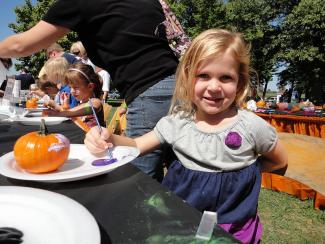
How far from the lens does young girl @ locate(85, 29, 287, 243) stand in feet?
4.75

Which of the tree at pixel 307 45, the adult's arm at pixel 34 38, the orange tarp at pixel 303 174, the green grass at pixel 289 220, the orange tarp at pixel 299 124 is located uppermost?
the tree at pixel 307 45

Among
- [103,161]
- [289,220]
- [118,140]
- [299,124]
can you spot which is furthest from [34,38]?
[299,124]

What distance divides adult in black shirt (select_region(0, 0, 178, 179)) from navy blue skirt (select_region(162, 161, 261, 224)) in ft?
1.36

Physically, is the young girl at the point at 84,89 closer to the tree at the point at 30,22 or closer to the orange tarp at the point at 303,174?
the orange tarp at the point at 303,174

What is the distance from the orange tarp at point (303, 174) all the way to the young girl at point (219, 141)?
2729 millimetres

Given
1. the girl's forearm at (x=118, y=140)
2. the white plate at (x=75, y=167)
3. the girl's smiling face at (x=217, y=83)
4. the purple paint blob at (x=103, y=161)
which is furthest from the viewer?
the girl's smiling face at (x=217, y=83)

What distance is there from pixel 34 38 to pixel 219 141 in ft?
3.86

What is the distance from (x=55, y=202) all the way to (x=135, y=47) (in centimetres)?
142

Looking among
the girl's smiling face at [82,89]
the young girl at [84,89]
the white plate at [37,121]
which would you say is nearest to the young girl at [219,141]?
the white plate at [37,121]

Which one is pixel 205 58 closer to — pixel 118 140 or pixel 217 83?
pixel 217 83

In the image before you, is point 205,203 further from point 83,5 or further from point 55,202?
point 83,5

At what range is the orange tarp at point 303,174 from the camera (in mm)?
4070

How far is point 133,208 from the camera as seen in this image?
0.75 metres

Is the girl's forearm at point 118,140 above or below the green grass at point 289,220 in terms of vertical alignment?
above
